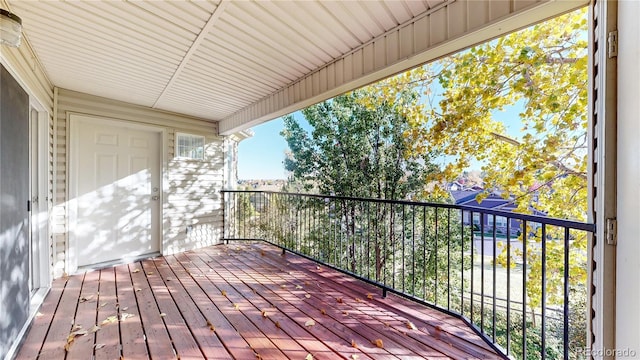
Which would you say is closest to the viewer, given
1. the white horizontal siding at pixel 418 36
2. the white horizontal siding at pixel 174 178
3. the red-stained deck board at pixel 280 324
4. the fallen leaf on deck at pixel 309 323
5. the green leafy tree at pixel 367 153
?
the white horizontal siding at pixel 418 36

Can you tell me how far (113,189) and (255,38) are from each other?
3143mm

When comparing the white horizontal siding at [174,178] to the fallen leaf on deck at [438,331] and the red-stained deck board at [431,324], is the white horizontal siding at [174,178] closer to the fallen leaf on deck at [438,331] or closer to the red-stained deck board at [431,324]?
the red-stained deck board at [431,324]

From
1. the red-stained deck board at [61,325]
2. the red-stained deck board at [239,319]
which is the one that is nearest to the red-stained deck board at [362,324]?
the red-stained deck board at [239,319]

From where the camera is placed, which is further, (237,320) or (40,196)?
(40,196)

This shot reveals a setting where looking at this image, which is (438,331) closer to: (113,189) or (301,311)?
(301,311)

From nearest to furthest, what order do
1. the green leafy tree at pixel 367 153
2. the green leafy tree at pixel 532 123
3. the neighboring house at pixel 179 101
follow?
the neighboring house at pixel 179 101
the green leafy tree at pixel 532 123
the green leafy tree at pixel 367 153

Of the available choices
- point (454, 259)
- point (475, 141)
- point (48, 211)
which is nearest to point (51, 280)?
point (48, 211)

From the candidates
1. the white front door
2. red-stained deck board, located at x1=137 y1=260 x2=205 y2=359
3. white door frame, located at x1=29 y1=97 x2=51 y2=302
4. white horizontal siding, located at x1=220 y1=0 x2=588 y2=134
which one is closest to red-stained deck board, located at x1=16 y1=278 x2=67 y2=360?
white door frame, located at x1=29 y1=97 x2=51 y2=302

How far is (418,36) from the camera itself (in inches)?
75.3

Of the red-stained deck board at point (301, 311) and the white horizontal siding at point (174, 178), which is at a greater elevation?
the white horizontal siding at point (174, 178)

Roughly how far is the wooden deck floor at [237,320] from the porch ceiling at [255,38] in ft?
6.80

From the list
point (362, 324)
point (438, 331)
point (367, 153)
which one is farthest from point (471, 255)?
point (367, 153)

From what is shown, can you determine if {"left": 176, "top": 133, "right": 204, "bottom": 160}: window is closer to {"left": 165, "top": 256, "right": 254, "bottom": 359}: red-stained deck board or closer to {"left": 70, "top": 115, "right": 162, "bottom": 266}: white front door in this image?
{"left": 70, "top": 115, "right": 162, "bottom": 266}: white front door

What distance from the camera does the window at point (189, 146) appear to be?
4.33m
